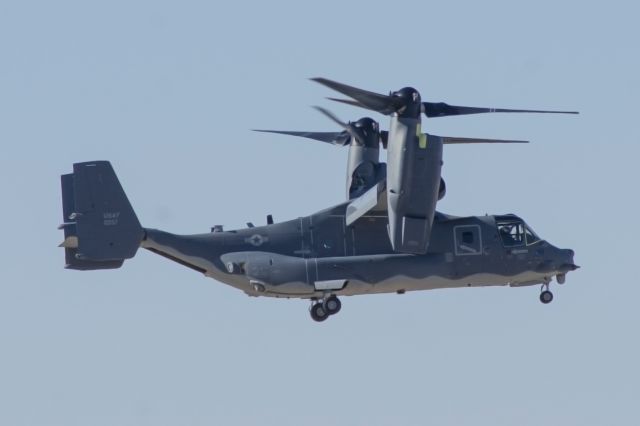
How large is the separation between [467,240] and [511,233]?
1340mm

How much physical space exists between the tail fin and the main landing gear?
491cm

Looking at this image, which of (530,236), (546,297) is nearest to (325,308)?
(530,236)

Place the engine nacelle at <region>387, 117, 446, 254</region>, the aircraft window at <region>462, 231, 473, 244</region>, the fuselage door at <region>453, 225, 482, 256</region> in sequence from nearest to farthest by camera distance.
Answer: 1. the engine nacelle at <region>387, 117, 446, 254</region>
2. the fuselage door at <region>453, 225, 482, 256</region>
3. the aircraft window at <region>462, 231, 473, 244</region>

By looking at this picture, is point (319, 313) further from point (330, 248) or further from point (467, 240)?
point (467, 240)

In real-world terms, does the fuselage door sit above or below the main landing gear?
above

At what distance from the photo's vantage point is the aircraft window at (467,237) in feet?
184

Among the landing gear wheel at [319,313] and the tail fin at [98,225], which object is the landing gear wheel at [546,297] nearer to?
the landing gear wheel at [319,313]

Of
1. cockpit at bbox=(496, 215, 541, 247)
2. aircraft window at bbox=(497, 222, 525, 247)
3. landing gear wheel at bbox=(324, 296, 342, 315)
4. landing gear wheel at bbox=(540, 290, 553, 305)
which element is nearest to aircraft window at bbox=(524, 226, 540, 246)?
cockpit at bbox=(496, 215, 541, 247)

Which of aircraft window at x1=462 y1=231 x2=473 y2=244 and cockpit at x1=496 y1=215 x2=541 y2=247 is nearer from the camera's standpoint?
aircraft window at x1=462 y1=231 x2=473 y2=244

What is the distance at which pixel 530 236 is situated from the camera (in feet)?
187

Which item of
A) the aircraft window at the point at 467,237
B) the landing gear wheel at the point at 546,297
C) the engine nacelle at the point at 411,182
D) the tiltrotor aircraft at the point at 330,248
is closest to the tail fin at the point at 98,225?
the tiltrotor aircraft at the point at 330,248

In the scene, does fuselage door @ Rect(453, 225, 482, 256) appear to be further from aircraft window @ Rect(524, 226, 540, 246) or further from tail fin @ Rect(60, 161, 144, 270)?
tail fin @ Rect(60, 161, 144, 270)

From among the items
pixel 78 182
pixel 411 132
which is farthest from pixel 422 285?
pixel 78 182

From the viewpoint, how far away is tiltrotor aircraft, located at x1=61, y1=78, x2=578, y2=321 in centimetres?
5450
